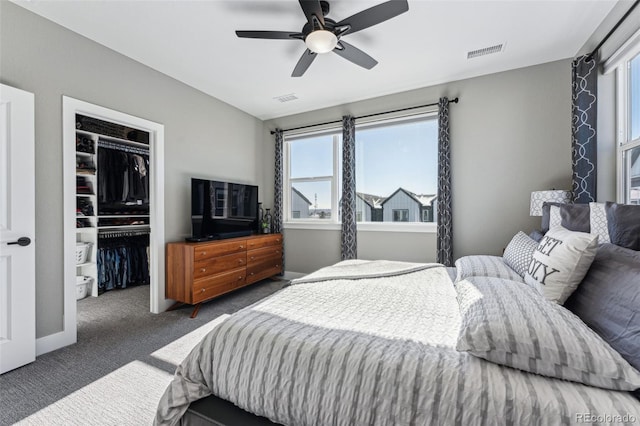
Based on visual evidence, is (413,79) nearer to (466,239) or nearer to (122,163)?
(466,239)

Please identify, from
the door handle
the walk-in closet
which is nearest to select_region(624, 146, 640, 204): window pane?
the door handle

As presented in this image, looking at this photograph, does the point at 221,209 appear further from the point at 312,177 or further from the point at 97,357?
the point at 97,357

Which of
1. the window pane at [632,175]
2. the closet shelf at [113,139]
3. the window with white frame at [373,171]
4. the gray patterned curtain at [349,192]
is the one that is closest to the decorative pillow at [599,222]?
the window pane at [632,175]

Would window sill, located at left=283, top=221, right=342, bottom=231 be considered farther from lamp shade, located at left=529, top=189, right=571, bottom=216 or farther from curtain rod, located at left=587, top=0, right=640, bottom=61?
curtain rod, located at left=587, top=0, right=640, bottom=61

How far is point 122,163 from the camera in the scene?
4078mm

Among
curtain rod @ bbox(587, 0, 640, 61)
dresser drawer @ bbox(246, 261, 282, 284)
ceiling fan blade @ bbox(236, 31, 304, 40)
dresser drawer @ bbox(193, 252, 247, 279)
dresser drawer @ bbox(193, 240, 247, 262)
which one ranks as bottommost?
dresser drawer @ bbox(246, 261, 282, 284)

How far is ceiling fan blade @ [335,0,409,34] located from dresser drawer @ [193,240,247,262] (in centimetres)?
259

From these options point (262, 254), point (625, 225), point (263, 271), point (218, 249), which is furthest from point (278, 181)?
point (625, 225)

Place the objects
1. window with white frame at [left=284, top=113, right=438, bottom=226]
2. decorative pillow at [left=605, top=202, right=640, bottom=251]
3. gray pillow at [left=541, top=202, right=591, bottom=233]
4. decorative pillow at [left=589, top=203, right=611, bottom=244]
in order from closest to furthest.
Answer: decorative pillow at [left=605, top=202, right=640, bottom=251], decorative pillow at [left=589, top=203, right=611, bottom=244], gray pillow at [left=541, top=202, right=591, bottom=233], window with white frame at [left=284, top=113, right=438, bottom=226]

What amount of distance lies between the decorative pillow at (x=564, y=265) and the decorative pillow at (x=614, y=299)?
0.04 metres

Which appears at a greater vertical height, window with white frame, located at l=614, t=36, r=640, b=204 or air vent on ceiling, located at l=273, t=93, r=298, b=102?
air vent on ceiling, located at l=273, t=93, r=298, b=102

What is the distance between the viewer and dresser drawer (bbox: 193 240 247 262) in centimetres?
301

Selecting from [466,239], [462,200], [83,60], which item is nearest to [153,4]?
[83,60]

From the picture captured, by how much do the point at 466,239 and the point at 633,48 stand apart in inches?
84.1
